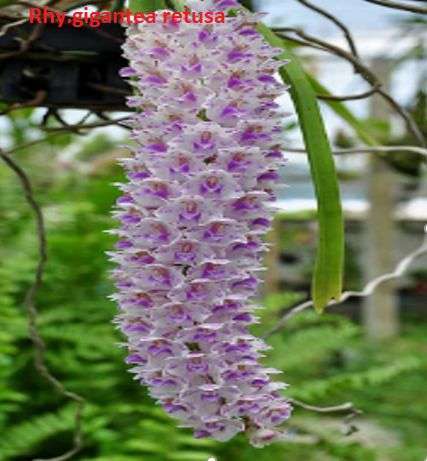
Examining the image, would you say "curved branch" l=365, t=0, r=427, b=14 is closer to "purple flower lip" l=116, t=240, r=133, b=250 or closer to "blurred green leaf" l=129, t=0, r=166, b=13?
"blurred green leaf" l=129, t=0, r=166, b=13

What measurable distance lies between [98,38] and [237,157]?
0.90 feet

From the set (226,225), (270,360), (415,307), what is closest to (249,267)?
(226,225)

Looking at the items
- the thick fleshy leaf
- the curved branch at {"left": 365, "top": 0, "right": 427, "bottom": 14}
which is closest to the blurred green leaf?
the thick fleshy leaf

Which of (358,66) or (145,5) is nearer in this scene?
(145,5)

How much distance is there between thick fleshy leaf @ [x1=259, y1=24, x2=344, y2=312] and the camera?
555 millimetres

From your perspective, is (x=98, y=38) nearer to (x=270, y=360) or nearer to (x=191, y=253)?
(x=191, y=253)

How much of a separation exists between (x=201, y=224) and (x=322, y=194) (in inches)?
3.8

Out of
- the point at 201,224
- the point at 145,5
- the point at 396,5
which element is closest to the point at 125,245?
the point at 201,224

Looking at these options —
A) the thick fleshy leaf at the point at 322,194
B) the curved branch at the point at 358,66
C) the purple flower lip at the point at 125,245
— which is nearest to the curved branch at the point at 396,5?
the curved branch at the point at 358,66

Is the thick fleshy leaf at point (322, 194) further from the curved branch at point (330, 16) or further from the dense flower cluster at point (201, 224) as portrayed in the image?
the curved branch at point (330, 16)

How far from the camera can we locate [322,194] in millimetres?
554

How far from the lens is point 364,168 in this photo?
5.32 meters

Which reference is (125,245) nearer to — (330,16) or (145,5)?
(145,5)

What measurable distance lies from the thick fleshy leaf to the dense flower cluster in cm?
5
